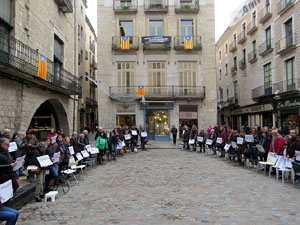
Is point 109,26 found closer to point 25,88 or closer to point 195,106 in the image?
point 195,106

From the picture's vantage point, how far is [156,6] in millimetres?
23844

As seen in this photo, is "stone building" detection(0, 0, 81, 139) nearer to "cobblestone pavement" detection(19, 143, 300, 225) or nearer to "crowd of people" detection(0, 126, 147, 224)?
"crowd of people" detection(0, 126, 147, 224)

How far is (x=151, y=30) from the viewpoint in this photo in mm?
23891

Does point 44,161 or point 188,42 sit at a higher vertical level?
point 188,42

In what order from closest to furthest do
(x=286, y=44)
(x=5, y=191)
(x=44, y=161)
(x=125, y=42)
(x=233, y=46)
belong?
(x=5, y=191) < (x=44, y=161) < (x=286, y=44) < (x=125, y=42) < (x=233, y=46)

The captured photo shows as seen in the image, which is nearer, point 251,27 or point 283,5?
point 283,5

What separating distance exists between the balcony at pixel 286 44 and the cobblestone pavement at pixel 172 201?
42.1ft

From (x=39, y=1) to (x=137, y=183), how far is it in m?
9.75

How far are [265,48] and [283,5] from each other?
398 centimetres

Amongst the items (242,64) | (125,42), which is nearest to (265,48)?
(242,64)

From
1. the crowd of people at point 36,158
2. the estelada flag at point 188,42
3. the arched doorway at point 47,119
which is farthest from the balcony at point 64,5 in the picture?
the estelada flag at point 188,42

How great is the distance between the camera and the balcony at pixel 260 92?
69.6 ft

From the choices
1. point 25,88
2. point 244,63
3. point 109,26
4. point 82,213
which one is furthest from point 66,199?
point 244,63

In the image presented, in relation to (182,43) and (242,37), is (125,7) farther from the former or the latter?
(242,37)
